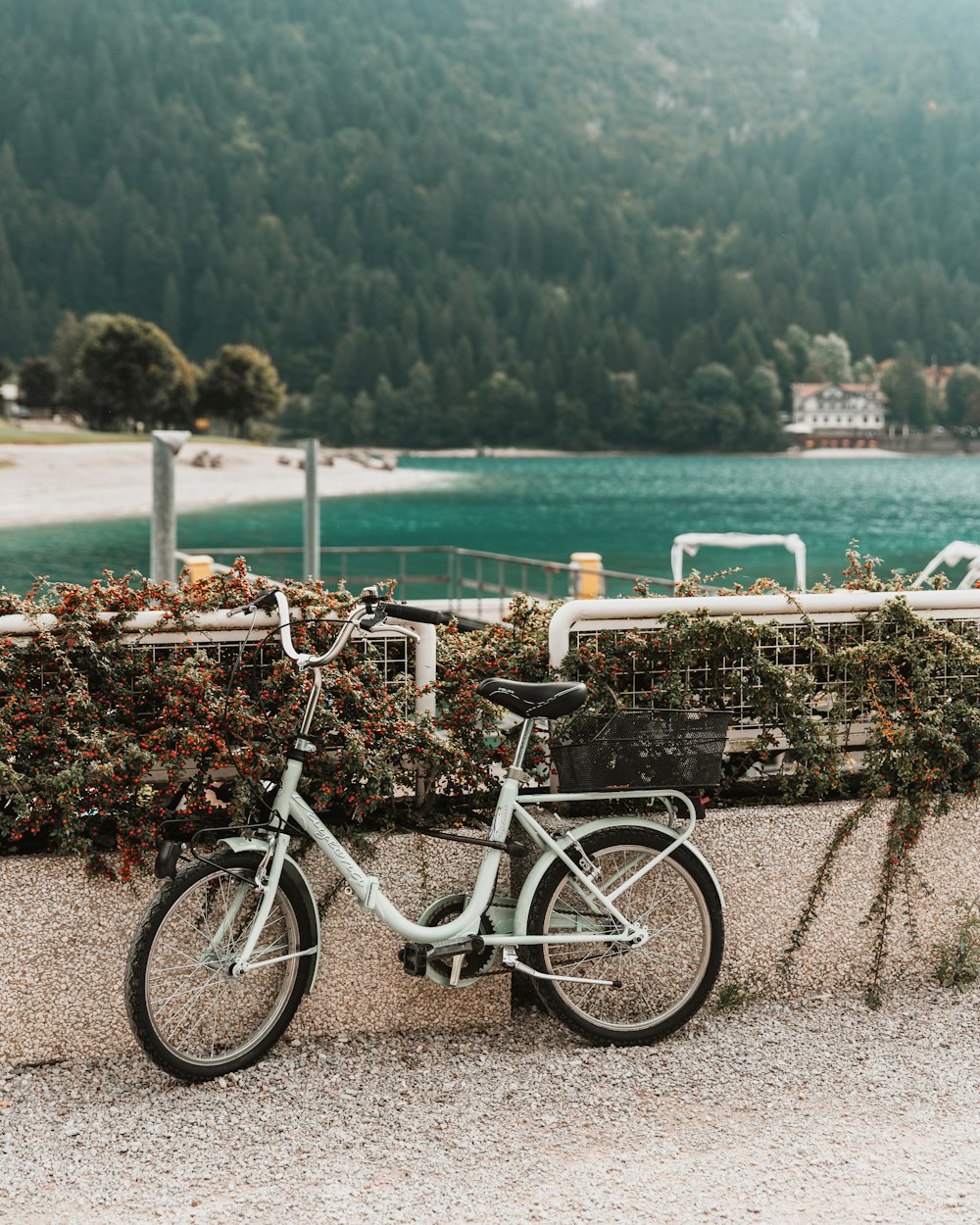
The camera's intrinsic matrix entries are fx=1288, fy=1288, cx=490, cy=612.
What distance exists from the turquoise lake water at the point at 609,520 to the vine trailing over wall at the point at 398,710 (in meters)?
30.0

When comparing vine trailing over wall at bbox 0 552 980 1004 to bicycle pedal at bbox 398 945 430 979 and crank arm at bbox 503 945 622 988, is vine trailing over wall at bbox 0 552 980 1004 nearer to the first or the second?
bicycle pedal at bbox 398 945 430 979

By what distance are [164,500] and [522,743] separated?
819 cm

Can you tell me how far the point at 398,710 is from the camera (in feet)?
12.9

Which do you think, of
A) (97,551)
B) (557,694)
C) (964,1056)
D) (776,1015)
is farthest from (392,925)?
(97,551)

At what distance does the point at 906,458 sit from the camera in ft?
547

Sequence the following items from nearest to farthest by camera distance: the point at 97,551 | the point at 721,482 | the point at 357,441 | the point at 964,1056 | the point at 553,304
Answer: the point at 964,1056, the point at 97,551, the point at 721,482, the point at 357,441, the point at 553,304

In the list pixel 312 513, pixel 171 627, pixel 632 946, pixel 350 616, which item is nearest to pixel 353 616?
pixel 350 616

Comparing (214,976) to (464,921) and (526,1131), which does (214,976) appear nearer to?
(464,921)

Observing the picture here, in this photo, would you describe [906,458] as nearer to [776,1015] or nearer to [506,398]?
[506,398]

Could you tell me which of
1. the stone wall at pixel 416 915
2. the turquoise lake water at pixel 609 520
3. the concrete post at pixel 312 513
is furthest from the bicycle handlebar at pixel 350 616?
the turquoise lake water at pixel 609 520

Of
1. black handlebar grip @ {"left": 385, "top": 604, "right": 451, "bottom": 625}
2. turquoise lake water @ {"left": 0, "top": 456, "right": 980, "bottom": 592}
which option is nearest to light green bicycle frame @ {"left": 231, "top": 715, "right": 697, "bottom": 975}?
black handlebar grip @ {"left": 385, "top": 604, "right": 451, "bottom": 625}

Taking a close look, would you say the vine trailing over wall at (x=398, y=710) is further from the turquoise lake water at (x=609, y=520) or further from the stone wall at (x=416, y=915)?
the turquoise lake water at (x=609, y=520)

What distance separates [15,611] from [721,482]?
121776mm

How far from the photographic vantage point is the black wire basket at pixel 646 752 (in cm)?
376
